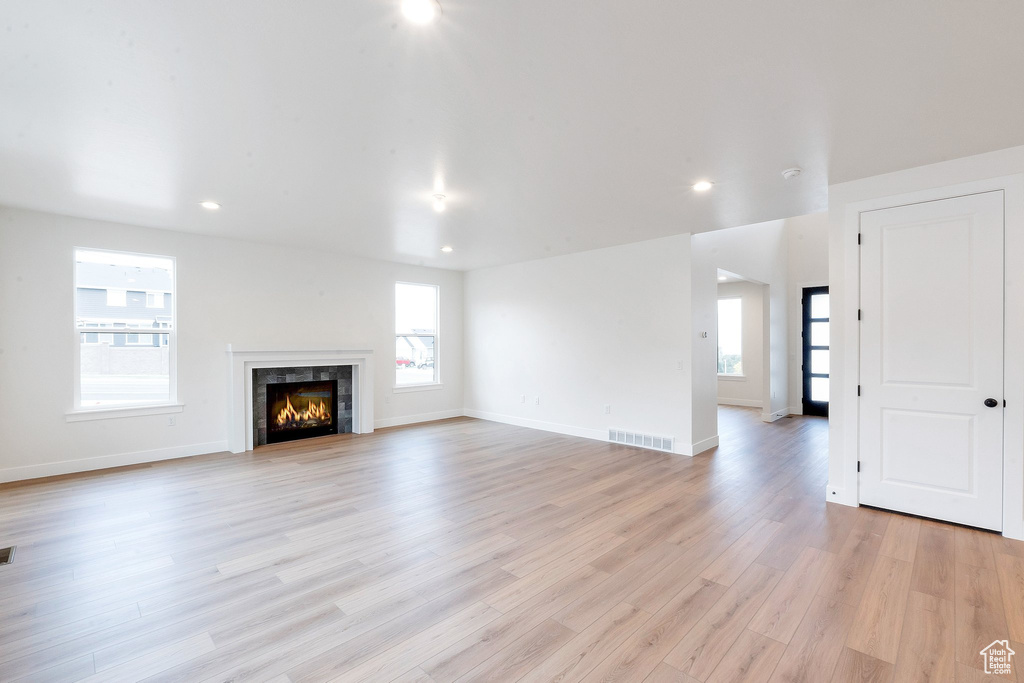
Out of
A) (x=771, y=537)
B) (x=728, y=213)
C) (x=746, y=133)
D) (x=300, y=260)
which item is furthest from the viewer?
(x=300, y=260)

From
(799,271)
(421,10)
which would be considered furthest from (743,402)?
(421,10)

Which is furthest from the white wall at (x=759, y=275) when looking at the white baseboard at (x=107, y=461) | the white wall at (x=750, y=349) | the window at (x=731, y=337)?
the white baseboard at (x=107, y=461)

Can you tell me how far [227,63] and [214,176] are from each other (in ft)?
5.64

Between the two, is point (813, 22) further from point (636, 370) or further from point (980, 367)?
point (636, 370)

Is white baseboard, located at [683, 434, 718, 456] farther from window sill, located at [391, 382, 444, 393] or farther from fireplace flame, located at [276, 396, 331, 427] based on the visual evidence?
fireplace flame, located at [276, 396, 331, 427]

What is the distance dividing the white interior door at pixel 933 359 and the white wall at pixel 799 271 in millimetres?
5243

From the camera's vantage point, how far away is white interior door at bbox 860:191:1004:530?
3113mm

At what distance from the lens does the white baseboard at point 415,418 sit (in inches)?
279

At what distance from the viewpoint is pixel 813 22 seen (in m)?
1.84

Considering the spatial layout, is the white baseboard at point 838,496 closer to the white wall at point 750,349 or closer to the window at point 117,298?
the white wall at point 750,349

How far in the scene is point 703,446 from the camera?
544cm

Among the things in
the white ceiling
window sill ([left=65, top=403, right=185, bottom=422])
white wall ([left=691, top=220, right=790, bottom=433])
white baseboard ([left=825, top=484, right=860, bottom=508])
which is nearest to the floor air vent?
white wall ([left=691, top=220, right=790, bottom=433])

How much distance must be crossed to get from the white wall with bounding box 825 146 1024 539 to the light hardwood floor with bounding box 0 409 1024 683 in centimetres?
38

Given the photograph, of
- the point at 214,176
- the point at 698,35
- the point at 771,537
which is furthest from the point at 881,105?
the point at 214,176
